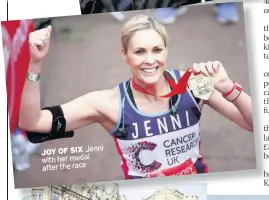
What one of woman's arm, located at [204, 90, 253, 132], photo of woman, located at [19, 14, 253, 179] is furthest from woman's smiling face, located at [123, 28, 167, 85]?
woman's arm, located at [204, 90, 253, 132]

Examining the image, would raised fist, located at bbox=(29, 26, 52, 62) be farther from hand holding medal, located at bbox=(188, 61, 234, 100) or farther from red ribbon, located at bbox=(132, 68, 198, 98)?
hand holding medal, located at bbox=(188, 61, 234, 100)

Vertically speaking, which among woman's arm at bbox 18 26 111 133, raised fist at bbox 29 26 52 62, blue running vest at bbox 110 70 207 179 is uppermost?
raised fist at bbox 29 26 52 62

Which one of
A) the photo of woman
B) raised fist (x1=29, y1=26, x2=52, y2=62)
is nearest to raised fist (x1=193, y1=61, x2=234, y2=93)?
the photo of woman

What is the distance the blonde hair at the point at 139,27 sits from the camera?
3.49 ft

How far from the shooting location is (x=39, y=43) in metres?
1.06

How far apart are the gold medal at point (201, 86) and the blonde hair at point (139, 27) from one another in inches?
3.5

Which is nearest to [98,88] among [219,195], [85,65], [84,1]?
[85,65]

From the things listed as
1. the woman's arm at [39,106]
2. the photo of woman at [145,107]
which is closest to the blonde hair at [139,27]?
the photo of woman at [145,107]

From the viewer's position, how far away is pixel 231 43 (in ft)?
3.52

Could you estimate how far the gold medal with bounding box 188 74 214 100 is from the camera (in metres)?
1.08

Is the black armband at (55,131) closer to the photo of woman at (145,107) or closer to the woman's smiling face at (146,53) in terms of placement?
the photo of woman at (145,107)

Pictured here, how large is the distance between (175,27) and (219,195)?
0.33m

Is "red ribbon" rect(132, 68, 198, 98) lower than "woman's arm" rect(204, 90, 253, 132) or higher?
higher

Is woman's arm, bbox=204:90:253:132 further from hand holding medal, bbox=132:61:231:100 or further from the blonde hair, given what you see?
the blonde hair
